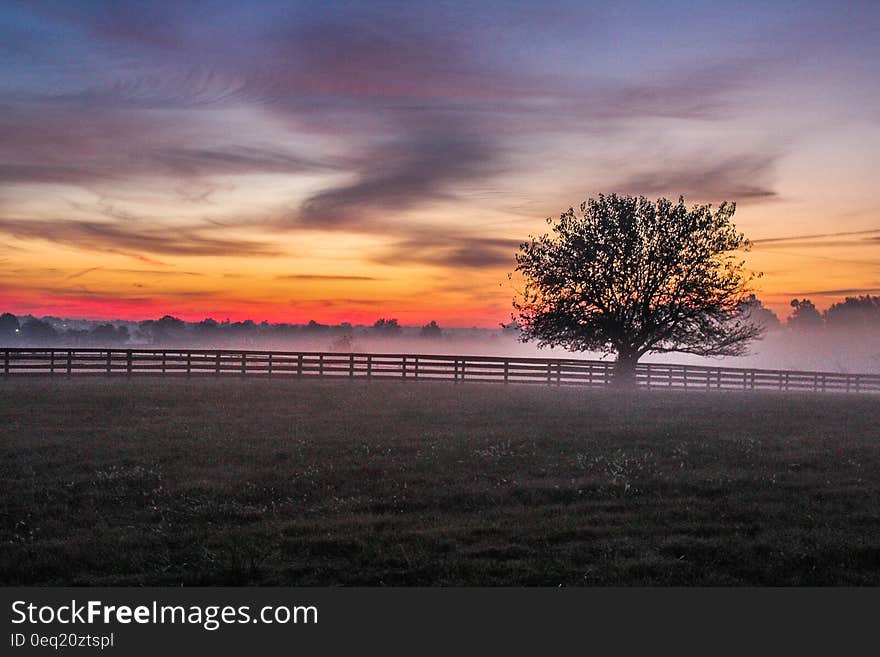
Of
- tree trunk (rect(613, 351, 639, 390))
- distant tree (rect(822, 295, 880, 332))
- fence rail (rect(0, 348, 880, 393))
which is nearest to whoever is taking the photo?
fence rail (rect(0, 348, 880, 393))

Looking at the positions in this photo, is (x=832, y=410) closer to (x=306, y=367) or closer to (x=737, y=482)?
(x=737, y=482)

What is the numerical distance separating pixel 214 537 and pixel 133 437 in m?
10.5

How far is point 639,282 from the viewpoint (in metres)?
42.3

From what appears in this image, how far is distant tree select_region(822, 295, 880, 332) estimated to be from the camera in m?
182

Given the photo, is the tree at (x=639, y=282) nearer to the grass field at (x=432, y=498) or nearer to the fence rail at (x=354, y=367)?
the fence rail at (x=354, y=367)

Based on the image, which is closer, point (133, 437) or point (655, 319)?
point (133, 437)

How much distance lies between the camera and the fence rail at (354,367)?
3903 cm

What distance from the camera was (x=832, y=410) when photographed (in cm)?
3012

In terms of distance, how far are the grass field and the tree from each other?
17.0 m

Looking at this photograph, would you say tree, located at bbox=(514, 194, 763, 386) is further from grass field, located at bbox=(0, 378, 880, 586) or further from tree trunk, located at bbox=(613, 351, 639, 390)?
grass field, located at bbox=(0, 378, 880, 586)

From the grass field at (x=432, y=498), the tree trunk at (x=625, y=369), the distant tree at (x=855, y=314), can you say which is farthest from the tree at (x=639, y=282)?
the distant tree at (x=855, y=314)

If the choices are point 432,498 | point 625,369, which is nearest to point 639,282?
point 625,369

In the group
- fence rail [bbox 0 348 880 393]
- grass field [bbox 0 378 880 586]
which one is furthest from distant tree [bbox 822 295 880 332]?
grass field [bbox 0 378 880 586]

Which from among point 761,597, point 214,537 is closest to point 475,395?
point 214,537
